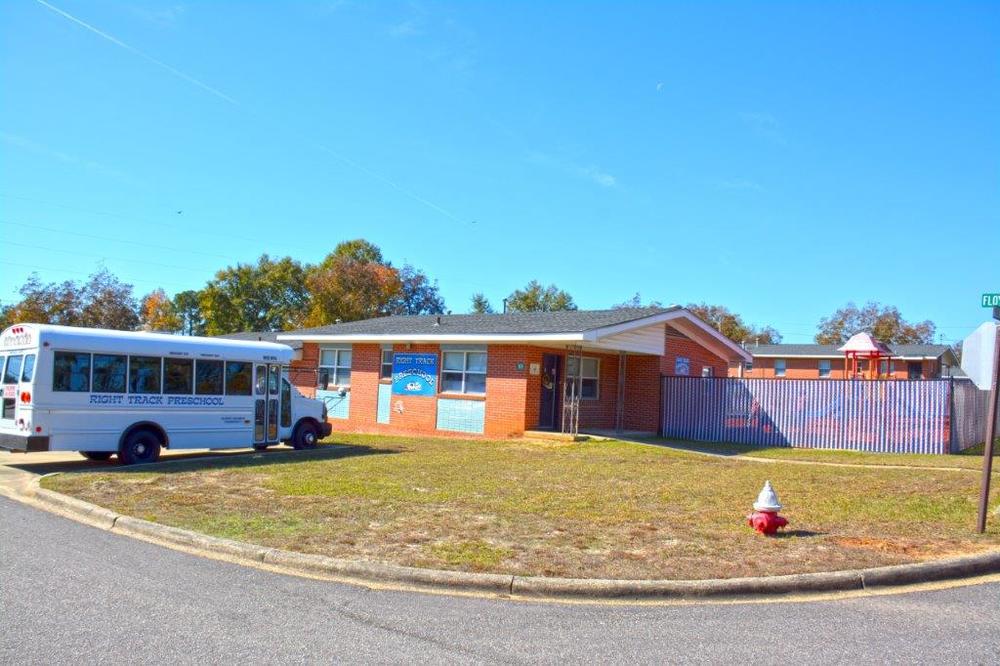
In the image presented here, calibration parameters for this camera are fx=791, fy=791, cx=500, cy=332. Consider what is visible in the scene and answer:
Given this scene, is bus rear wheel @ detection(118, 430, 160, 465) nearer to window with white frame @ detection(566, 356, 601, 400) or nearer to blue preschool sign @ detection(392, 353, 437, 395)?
blue preschool sign @ detection(392, 353, 437, 395)

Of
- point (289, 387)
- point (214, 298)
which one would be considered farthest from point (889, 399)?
point (214, 298)

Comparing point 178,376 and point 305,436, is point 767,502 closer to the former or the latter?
point 178,376

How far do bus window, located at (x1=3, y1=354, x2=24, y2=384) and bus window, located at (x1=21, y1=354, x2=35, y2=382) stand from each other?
0.18m

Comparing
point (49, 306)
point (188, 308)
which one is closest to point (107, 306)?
point (49, 306)

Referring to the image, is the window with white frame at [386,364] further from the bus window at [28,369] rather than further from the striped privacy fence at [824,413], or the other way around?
the bus window at [28,369]

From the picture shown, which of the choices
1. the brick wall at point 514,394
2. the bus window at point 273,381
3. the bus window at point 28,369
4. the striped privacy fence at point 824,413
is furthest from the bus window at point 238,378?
the striped privacy fence at point 824,413

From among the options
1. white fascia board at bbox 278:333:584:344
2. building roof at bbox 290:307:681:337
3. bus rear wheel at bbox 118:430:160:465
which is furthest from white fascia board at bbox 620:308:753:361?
bus rear wheel at bbox 118:430:160:465

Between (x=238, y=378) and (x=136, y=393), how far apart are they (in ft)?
7.28

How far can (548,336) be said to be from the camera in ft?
64.8

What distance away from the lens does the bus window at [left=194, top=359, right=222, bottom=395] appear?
602 inches

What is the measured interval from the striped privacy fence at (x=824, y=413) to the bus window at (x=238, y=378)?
12357 mm

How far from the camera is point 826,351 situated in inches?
1964

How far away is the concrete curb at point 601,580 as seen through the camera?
639cm

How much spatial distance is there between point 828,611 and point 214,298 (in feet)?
196
